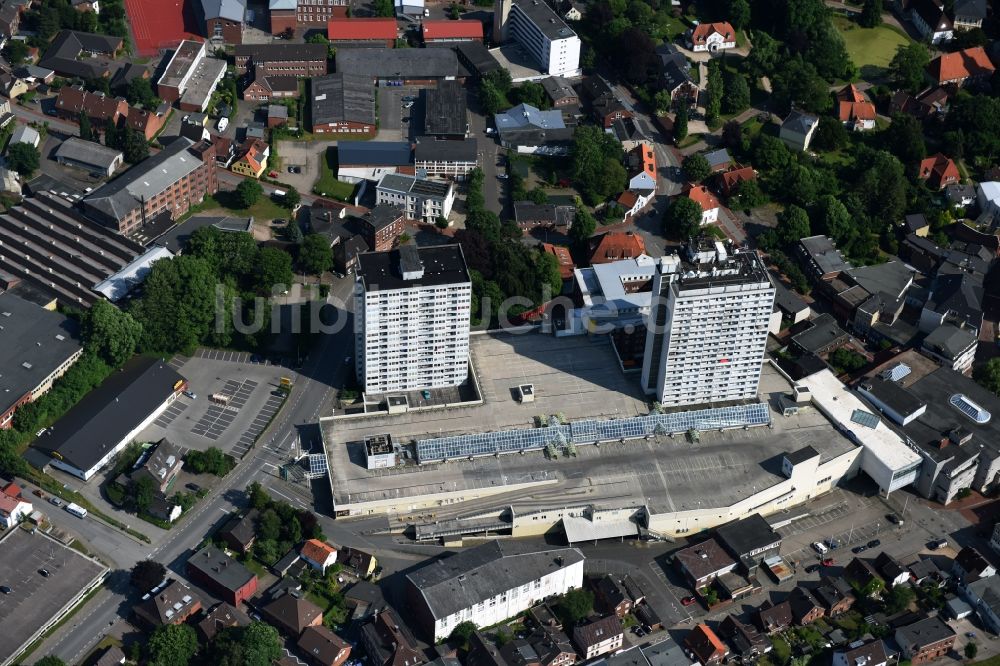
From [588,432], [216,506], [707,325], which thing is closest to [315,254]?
[216,506]

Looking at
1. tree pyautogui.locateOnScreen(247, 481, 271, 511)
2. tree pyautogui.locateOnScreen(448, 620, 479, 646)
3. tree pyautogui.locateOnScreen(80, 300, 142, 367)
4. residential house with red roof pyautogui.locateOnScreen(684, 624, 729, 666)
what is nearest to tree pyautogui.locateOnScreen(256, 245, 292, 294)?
tree pyautogui.locateOnScreen(80, 300, 142, 367)

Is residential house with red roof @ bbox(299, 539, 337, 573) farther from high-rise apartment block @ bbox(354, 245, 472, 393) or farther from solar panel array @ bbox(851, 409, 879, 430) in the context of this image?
solar panel array @ bbox(851, 409, 879, 430)

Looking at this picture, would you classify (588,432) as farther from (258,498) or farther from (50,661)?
(50,661)

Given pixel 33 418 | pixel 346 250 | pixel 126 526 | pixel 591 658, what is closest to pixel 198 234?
pixel 346 250

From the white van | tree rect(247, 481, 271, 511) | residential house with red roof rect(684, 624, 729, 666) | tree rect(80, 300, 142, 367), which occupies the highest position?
tree rect(80, 300, 142, 367)

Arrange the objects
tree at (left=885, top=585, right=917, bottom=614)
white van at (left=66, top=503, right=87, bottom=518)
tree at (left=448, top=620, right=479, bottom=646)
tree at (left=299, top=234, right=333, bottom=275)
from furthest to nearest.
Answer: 1. tree at (left=299, top=234, right=333, bottom=275)
2. white van at (left=66, top=503, right=87, bottom=518)
3. tree at (left=885, top=585, right=917, bottom=614)
4. tree at (left=448, top=620, right=479, bottom=646)

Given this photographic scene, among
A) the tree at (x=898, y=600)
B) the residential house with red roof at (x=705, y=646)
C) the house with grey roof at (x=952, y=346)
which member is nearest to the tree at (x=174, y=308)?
the residential house with red roof at (x=705, y=646)

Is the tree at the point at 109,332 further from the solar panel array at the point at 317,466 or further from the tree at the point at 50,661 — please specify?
the tree at the point at 50,661
